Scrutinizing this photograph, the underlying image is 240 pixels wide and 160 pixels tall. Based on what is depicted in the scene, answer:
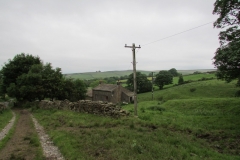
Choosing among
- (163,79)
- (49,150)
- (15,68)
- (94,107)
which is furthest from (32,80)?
(163,79)

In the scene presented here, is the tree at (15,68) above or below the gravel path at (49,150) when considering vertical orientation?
above

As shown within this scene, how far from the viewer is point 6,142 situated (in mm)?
9078

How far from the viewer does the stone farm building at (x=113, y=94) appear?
5459 centimetres

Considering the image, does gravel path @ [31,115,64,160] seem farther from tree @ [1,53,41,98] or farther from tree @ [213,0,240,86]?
tree @ [1,53,41,98]

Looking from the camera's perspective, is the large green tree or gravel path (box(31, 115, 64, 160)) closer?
gravel path (box(31, 115, 64, 160))

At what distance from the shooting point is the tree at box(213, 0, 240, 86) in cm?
1068

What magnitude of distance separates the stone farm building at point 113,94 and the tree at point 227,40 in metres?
43.5

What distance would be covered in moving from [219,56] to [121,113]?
8.80m

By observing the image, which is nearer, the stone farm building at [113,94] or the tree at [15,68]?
the tree at [15,68]

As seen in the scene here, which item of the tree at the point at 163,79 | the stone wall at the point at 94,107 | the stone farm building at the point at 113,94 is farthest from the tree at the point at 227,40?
the tree at the point at 163,79

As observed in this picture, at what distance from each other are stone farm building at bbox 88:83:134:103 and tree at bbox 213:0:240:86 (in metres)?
43.5

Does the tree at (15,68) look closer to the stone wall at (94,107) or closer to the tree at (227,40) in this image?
the stone wall at (94,107)

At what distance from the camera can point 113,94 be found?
5453cm

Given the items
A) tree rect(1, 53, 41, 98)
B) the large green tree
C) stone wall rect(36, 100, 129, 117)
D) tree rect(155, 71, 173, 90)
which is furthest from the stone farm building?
stone wall rect(36, 100, 129, 117)
